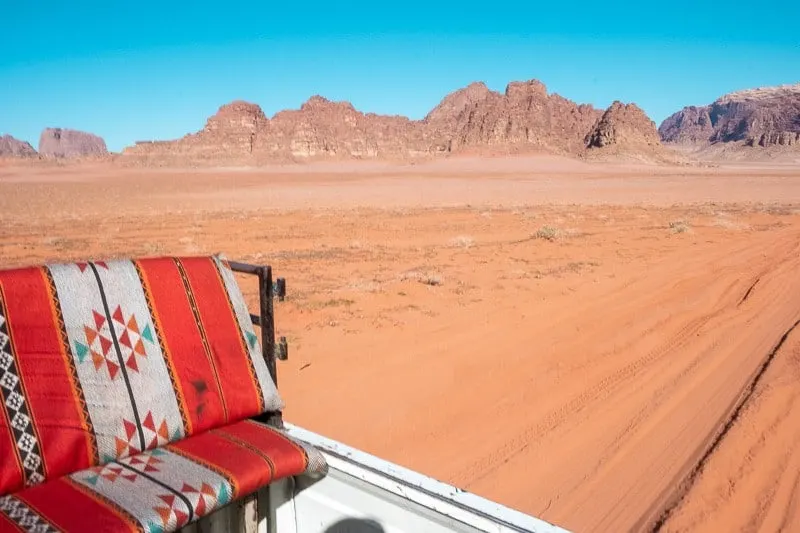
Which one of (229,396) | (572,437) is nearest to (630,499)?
(572,437)

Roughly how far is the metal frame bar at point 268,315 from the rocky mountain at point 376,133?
483 ft

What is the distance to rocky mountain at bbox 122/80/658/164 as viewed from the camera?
494 ft

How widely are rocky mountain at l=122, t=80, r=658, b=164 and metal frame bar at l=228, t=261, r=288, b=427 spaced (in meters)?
147

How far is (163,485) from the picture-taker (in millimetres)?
2135

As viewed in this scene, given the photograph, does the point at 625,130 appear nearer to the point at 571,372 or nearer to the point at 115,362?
the point at 571,372

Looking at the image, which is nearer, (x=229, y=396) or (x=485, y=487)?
(x=229, y=396)

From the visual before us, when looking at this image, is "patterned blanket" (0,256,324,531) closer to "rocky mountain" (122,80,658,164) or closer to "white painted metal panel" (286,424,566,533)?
"white painted metal panel" (286,424,566,533)

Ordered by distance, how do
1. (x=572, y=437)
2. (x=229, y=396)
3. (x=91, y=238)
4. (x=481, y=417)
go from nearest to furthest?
1. (x=229, y=396)
2. (x=572, y=437)
3. (x=481, y=417)
4. (x=91, y=238)

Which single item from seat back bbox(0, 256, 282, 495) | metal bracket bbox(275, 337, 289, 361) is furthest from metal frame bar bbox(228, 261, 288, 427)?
seat back bbox(0, 256, 282, 495)

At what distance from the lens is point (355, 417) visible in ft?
16.7

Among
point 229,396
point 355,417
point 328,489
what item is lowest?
point 355,417

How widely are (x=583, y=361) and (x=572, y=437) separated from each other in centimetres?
180

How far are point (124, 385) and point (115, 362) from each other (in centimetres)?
10

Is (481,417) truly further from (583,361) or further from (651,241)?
(651,241)
